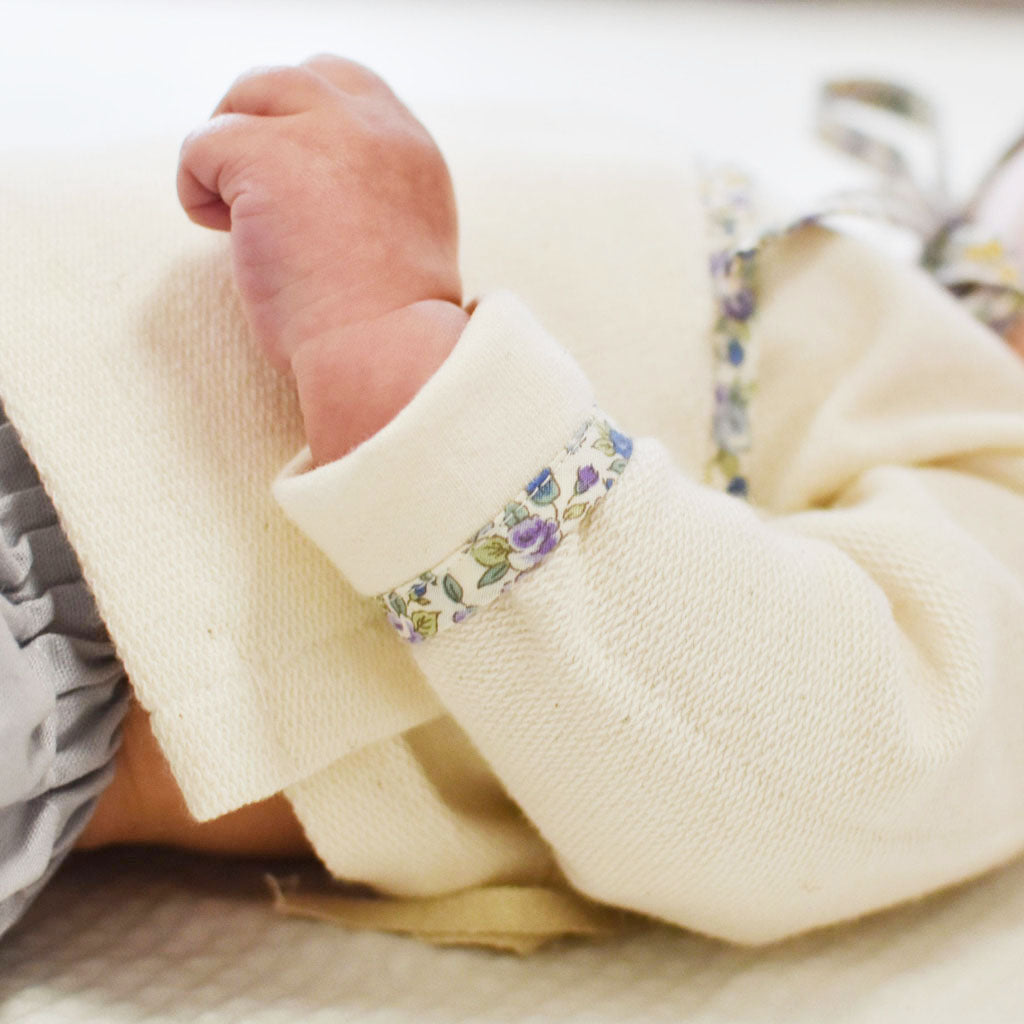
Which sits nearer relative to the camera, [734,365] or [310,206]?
[310,206]

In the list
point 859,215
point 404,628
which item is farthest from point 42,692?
point 859,215

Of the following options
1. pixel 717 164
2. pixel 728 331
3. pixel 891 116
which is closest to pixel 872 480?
pixel 728 331

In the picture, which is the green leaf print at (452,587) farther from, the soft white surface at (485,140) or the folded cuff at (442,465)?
the soft white surface at (485,140)

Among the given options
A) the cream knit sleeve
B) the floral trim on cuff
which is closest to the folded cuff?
the cream knit sleeve

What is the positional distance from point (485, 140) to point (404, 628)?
0.30 meters

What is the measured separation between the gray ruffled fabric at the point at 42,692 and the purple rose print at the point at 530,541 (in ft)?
0.52

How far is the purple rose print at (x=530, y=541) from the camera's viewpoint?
364 millimetres

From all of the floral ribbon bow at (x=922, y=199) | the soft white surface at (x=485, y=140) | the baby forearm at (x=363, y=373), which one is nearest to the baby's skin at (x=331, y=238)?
the baby forearm at (x=363, y=373)

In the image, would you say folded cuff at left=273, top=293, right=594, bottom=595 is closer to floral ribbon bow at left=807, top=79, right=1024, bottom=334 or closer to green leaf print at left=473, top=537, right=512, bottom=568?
green leaf print at left=473, top=537, right=512, bottom=568

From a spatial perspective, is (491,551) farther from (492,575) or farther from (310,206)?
(310,206)

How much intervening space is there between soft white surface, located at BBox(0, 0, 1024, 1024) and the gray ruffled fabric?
0.07 metres

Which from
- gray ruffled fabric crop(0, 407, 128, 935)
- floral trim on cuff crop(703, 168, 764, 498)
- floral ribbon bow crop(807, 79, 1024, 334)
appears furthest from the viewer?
floral ribbon bow crop(807, 79, 1024, 334)

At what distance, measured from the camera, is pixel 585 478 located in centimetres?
37

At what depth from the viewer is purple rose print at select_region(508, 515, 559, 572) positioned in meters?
0.36
